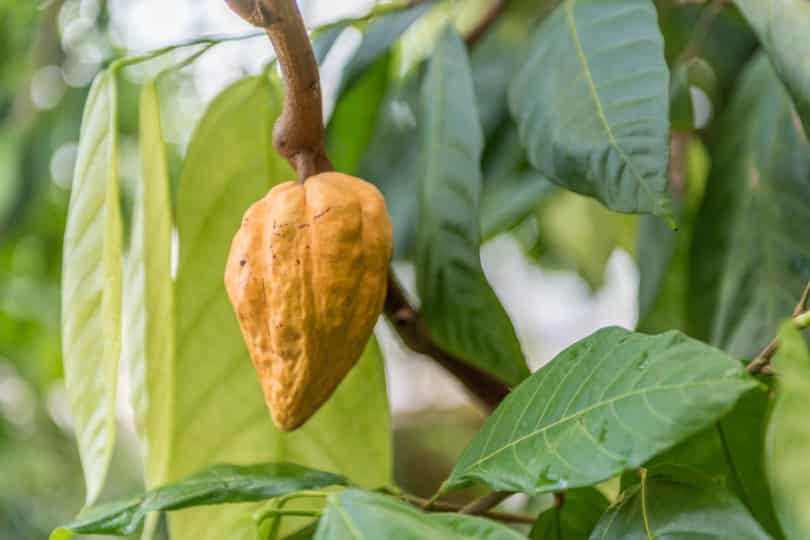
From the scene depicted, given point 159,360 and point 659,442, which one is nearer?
point 659,442

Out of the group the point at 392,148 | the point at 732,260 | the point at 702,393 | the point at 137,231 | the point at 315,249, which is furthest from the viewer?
the point at 392,148

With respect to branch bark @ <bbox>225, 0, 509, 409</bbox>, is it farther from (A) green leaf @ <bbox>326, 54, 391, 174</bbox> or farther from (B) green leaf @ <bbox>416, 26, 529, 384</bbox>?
(A) green leaf @ <bbox>326, 54, 391, 174</bbox>

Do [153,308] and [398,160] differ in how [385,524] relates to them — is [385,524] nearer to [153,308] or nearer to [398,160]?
[153,308]

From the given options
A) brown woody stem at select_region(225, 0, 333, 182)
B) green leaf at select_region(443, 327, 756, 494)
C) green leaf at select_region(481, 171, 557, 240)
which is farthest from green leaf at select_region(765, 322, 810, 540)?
green leaf at select_region(481, 171, 557, 240)

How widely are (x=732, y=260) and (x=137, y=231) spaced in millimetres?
423

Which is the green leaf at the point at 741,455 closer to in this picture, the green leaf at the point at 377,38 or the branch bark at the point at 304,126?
the branch bark at the point at 304,126

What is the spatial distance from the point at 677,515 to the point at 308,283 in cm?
20

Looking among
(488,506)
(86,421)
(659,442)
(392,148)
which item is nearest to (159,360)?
(86,421)

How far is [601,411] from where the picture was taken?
0.39 meters

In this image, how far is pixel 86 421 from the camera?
542 millimetres

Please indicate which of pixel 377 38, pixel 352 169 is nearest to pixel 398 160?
pixel 352 169

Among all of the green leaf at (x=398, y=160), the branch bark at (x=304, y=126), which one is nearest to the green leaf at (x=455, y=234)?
the branch bark at (x=304, y=126)

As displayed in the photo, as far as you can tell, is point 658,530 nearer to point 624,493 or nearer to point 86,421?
point 624,493

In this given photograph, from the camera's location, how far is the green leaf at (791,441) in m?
0.33
